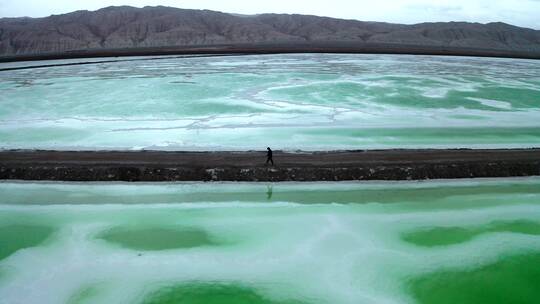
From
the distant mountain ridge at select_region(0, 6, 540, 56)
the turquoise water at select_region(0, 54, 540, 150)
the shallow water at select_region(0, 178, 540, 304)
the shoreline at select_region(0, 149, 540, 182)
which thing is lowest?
the shallow water at select_region(0, 178, 540, 304)

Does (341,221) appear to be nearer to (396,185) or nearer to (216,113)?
(396,185)

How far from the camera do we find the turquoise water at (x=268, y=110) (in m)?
15.8

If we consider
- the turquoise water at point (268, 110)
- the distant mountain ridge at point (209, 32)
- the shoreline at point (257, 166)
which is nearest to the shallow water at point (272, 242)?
the shoreline at point (257, 166)

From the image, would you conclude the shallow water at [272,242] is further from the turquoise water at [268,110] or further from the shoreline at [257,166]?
the turquoise water at [268,110]

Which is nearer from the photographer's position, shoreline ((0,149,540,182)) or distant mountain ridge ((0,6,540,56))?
shoreline ((0,149,540,182))

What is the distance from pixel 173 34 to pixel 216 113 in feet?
226

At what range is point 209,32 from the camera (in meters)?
88.7

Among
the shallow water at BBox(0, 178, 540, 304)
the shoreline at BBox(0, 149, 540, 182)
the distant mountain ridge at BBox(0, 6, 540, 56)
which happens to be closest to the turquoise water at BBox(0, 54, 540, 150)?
the shoreline at BBox(0, 149, 540, 182)

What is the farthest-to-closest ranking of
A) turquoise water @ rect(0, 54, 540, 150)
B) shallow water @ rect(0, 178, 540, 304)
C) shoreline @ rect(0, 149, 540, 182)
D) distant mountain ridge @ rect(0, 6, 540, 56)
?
distant mountain ridge @ rect(0, 6, 540, 56), turquoise water @ rect(0, 54, 540, 150), shoreline @ rect(0, 149, 540, 182), shallow water @ rect(0, 178, 540, 304)

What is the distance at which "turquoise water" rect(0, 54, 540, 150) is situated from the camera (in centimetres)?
1580

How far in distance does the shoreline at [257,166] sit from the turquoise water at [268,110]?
137 centimetres

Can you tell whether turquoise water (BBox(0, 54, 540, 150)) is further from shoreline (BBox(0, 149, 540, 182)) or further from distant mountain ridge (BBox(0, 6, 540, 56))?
distant mountain ridge (BBox(0, 6, 540, 56))

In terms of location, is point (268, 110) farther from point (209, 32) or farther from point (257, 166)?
point (209, 32)

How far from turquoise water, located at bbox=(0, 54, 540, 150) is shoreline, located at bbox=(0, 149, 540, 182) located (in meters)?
1.37
